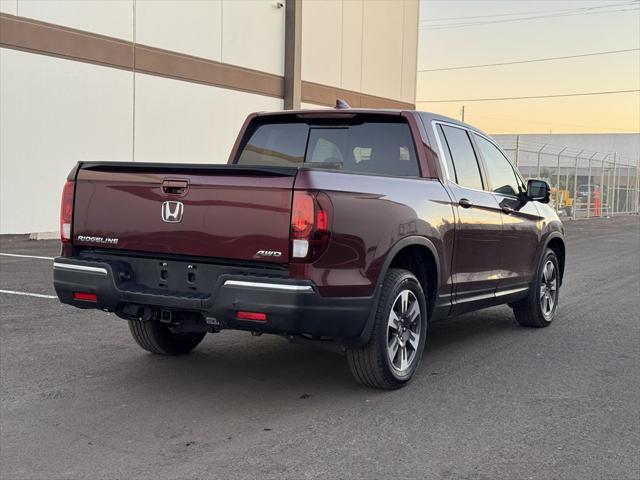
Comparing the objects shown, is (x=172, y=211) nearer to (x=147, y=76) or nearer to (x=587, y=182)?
(x=147, y=76)

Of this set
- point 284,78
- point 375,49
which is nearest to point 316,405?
point 284,78

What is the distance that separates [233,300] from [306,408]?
0.92m

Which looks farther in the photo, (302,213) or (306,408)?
(306,408)

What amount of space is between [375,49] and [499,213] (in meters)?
23.7

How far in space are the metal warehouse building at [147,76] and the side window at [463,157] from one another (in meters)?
12.9

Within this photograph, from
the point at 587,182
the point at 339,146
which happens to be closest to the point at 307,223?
the point at 339,146

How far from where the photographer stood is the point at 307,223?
4.50m

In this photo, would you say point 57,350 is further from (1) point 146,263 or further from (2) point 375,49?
(2) point 375,49

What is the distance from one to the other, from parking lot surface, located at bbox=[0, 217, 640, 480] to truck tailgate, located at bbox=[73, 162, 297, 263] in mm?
1025

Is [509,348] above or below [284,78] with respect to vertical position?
below

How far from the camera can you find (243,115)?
23.5 meters

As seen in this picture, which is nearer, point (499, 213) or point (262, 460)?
point (262, 460)

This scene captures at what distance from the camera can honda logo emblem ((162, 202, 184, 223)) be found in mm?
4832

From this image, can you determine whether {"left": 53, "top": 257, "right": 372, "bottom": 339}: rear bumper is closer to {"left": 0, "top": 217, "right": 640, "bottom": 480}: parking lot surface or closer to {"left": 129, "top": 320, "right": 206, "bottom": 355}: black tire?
{"left": 0, "top": 217, "right": 640, "bottom": 480}: parking lot surface
